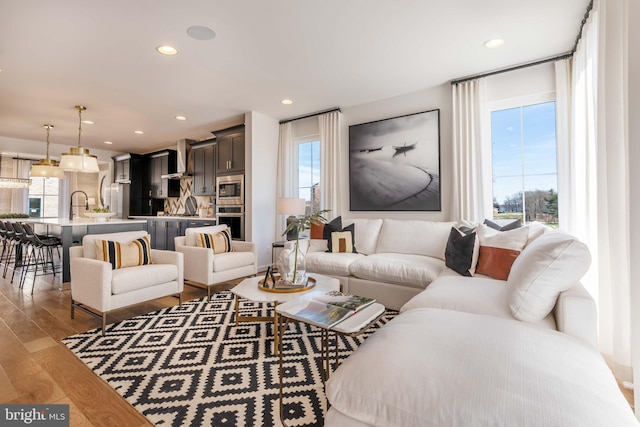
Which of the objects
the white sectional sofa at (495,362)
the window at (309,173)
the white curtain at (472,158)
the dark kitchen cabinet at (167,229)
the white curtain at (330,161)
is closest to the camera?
the white sectional sofa at (495,362)

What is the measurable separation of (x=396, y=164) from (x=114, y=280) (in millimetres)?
3510

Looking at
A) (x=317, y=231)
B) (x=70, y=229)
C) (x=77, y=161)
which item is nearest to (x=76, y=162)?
(x=77, y=161)

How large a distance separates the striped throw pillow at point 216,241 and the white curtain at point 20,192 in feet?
22.6

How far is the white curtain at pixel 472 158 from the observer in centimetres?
350

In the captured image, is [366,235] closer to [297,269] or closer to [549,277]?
[297,269]

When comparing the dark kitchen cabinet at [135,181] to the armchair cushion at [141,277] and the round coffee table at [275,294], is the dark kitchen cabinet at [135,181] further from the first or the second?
the round coffee table at [275,294]

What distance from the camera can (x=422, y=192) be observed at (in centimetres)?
397

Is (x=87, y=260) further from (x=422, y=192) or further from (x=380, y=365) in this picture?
(x=422, y=192)

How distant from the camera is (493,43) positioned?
284 centimetres

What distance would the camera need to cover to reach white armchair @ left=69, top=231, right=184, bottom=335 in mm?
2559

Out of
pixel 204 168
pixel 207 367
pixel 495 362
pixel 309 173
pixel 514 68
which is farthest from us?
pixel 204 168

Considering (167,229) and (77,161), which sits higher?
(77,161)

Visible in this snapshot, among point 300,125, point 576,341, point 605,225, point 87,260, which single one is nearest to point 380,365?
point 576,341

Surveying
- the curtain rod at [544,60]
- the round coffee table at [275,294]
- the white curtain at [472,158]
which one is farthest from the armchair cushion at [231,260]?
the curtain rod at [544,60]
